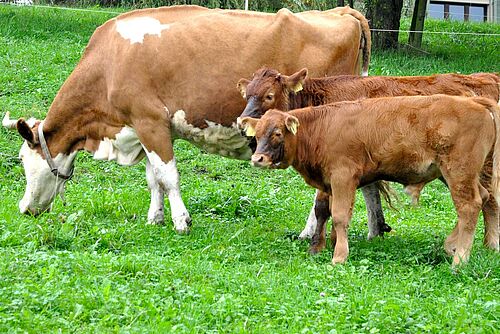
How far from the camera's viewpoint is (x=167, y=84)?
11.0m

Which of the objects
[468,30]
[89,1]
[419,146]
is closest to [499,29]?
[468,30]

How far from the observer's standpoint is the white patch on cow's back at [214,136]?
1113 centimetres

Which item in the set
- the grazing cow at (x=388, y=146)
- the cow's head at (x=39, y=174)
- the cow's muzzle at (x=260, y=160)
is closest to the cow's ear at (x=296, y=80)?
the grazing cow at (x=388, y=146)

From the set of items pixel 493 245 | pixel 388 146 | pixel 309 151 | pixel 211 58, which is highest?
pixel 211 58

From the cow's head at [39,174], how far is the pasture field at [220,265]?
0.26 meters

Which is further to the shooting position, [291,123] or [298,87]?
[298,87]

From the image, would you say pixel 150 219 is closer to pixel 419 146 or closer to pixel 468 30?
pixel 419 146

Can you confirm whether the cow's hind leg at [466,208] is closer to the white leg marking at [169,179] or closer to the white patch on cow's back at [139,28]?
the white leg marking at [169,179]

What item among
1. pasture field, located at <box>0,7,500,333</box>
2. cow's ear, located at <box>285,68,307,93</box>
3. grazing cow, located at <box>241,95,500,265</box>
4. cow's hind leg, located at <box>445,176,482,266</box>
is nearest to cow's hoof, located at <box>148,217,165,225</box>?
pasture field, located at <box>0,7,500,333</box>

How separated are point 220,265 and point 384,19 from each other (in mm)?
13223

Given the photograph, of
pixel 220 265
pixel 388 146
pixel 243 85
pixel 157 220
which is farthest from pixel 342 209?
pixel 157 220

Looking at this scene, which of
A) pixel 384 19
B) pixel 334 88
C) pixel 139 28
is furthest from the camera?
pixel 384 19

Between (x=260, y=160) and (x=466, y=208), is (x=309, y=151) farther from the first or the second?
(x=466, y=208)

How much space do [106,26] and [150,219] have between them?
2493 mm
